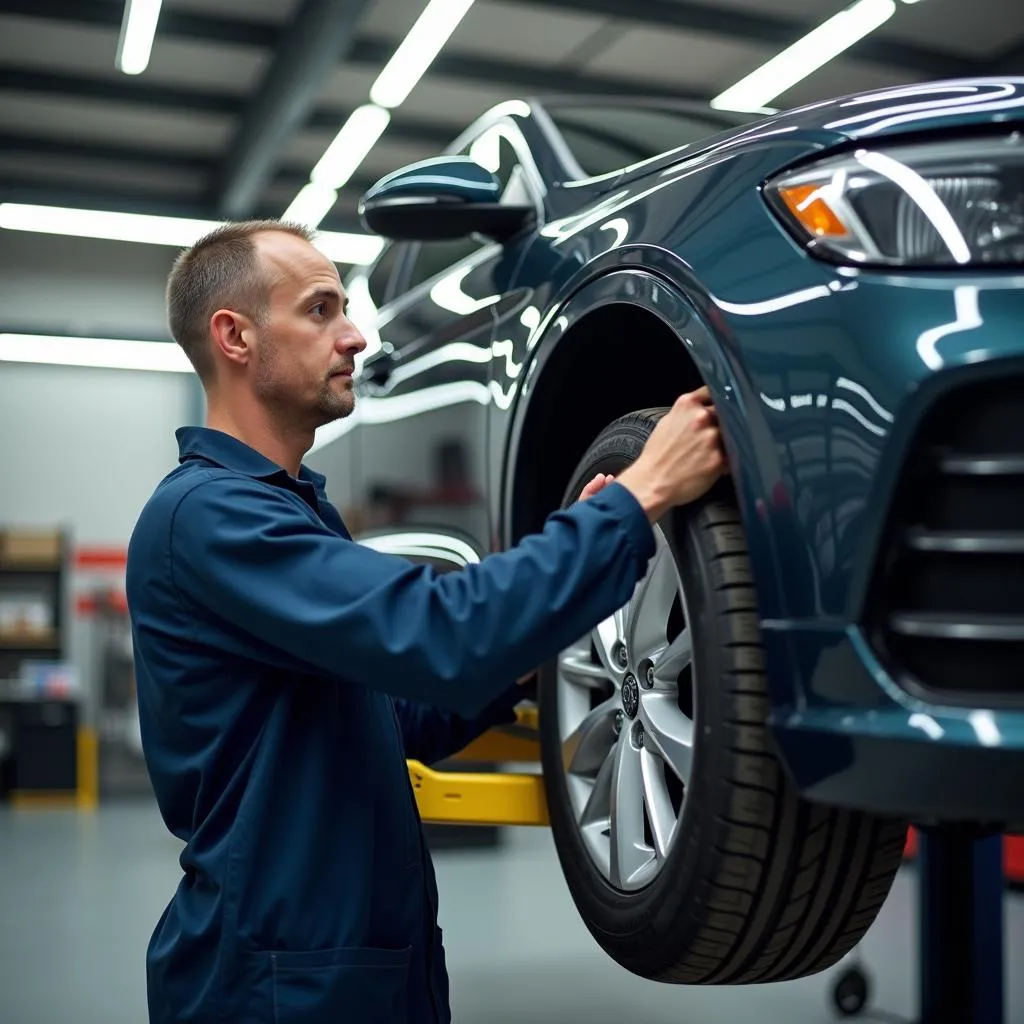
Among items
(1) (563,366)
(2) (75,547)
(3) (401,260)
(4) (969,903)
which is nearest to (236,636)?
(1) (563,366)

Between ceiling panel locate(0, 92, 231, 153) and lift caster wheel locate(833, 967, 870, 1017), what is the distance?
7389 mm

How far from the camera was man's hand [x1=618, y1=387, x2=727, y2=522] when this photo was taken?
128 cm

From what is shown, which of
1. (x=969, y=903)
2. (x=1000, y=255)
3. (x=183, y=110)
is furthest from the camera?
(x=183, y=110)

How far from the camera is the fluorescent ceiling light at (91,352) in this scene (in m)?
10.6

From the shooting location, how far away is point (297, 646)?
4.26ft

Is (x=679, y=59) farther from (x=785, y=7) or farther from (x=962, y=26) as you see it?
(x=962, y=26)

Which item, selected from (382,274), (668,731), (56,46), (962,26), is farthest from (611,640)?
(56,46)

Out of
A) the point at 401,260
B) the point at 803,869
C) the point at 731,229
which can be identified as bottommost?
the point at 803,869

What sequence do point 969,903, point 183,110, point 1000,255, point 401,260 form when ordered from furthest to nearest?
point 183,110
point 401,260
point 969,903
point 1000,255

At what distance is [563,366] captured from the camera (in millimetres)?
1710

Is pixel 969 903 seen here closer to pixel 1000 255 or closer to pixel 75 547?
pixel 1000 255

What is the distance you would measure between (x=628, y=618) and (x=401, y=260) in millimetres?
1673

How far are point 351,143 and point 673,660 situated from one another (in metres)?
6.86

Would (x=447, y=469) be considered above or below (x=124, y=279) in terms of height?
below
